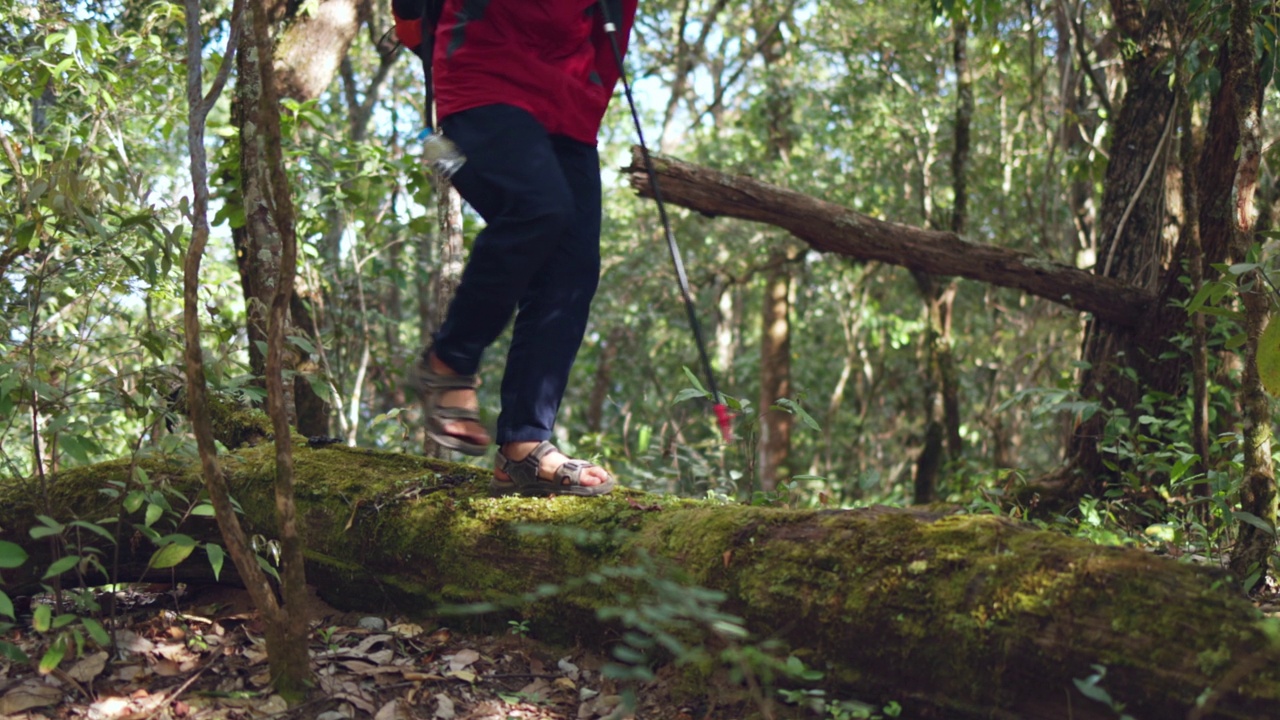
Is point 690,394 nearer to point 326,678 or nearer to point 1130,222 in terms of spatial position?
point 326,678

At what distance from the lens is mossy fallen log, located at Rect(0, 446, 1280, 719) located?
5.77ft

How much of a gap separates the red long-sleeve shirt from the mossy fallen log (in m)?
1.09

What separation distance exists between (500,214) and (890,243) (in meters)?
2.97

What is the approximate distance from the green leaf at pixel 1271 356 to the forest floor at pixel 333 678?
1511 mm

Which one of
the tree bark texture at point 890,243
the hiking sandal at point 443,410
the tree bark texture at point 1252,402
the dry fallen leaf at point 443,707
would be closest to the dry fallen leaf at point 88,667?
the dry fallen leaf at point 443,707

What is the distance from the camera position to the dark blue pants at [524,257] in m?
2.61

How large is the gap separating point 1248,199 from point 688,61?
39.3ft

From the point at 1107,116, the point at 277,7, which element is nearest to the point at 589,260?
the point at 277,7

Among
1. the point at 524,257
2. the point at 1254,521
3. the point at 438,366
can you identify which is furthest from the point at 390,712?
the point at 1254,521

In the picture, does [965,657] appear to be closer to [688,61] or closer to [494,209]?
[494,209]

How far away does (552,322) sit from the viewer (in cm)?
290

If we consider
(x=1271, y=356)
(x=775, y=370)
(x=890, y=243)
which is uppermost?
(x=890, y=243)

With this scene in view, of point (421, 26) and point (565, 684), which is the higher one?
point (421, 26)

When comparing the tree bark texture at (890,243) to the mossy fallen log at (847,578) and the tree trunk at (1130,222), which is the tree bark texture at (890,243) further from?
the mossy fallen log at (847,578)
